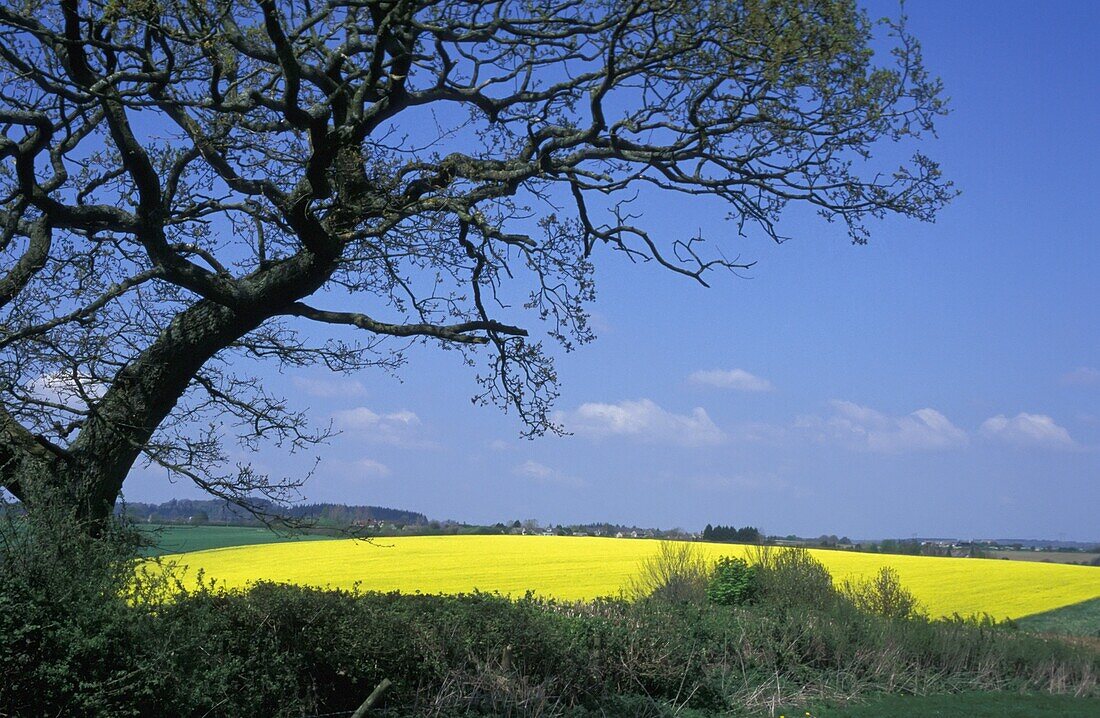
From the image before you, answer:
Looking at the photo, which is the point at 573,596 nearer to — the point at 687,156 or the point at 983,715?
the point at 983,715

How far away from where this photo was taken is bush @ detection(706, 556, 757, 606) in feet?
62.6

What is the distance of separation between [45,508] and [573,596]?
1315 centimetres

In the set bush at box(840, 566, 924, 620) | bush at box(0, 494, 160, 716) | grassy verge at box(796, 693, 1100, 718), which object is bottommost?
grassy verge at box(796, 693, 1100, 718)

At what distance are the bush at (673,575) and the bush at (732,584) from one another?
0.79 ft

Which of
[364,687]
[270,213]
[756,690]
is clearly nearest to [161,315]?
[270,213]

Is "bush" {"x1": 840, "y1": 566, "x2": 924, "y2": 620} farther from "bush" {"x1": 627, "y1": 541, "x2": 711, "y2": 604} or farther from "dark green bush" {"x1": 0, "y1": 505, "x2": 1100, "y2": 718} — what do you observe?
"dark green bush" {"x1": 0, "y1": 505, "x2": 1100, "y2": 718}

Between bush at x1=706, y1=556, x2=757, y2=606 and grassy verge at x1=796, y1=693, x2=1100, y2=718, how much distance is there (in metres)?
5.03

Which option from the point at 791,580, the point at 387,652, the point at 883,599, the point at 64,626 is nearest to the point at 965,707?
the point at 883,599

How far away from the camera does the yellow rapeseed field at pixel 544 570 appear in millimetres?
20516

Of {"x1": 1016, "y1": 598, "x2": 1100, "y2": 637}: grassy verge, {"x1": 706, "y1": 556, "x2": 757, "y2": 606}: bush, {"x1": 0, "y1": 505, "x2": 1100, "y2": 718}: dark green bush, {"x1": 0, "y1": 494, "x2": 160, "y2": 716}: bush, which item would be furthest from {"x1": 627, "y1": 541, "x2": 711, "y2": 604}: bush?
{"x1": 0, "y1": 494, "x2": 160, "y2": 716}: bush

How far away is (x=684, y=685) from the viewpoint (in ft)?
38.6

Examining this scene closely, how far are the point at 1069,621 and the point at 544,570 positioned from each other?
Result: 1451 cm

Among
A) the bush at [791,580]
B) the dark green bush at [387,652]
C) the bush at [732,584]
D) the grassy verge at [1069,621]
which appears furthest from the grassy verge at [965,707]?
the grassy verge at [1069,621]

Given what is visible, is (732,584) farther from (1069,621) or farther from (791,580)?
(1069,621)
